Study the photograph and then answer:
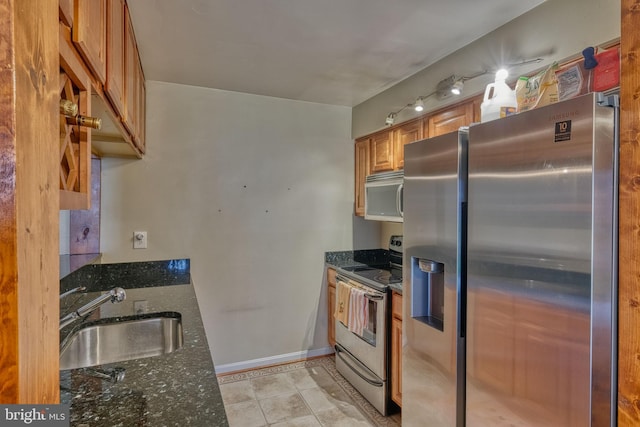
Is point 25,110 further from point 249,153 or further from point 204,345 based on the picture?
point 249,153

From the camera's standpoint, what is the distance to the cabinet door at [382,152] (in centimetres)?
275

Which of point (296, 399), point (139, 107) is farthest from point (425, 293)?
point (139, 107)

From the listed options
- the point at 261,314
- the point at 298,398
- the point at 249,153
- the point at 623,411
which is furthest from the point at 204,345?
the point at 249,153

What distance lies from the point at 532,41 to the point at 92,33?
177cm

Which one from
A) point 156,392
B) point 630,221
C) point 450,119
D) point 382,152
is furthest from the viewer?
point 382,152

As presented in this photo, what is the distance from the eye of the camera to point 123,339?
1.69 meters

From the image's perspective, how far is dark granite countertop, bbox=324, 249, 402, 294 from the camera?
10.5ft

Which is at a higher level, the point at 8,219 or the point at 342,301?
the point at 8,219

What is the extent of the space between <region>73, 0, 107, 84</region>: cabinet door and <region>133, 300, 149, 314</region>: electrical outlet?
1.18 meters

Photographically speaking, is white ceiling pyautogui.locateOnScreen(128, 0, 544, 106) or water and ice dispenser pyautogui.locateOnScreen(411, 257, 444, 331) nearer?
white ceiling pyautogui.locateOnScreen(128, 0, 544, 106)

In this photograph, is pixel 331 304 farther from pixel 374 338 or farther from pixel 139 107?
pixel 139 107

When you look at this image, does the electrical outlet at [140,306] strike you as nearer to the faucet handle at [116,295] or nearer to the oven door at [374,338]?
the faucet handle at [116,295]

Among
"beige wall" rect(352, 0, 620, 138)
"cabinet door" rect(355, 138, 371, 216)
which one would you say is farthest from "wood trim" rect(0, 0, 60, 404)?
"cabinet door" rect(355, 138, 371, 216)

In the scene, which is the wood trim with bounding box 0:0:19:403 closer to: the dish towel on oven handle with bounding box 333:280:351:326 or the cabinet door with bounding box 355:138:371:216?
the dish towel on oven handle with bounding box 333:280:351:326
